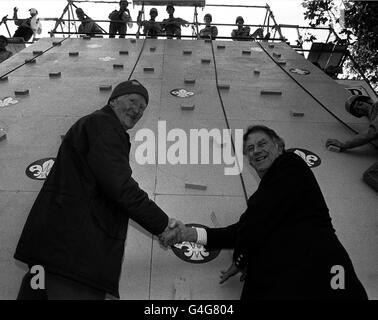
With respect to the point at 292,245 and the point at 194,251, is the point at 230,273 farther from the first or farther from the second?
the point at 292,245

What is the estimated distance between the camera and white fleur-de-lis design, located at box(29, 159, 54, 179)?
3.01 meters

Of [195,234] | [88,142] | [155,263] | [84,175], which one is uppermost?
[88,142]

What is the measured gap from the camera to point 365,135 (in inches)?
126

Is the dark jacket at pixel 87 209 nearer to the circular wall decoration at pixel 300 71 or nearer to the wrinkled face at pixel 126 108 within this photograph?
the wrinkled face at pixel 126 108

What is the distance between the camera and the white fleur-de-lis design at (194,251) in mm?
2367

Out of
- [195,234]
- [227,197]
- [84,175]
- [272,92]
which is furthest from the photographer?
[272,92]

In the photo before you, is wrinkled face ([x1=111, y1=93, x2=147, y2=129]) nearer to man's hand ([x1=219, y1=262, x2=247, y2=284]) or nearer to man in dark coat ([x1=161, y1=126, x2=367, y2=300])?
man in dark coat ([x1=161, y1=126, x2=367, y2=300])

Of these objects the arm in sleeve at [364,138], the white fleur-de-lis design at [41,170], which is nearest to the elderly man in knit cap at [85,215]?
the white fleur-de-lis design at [41,170]

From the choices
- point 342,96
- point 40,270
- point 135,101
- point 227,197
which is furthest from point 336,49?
point 40,270

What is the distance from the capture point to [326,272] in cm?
149

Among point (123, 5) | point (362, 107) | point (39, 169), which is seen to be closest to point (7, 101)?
point (39, 169)

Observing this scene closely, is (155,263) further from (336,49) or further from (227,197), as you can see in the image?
(336,49)

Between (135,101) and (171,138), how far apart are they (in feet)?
4.68
